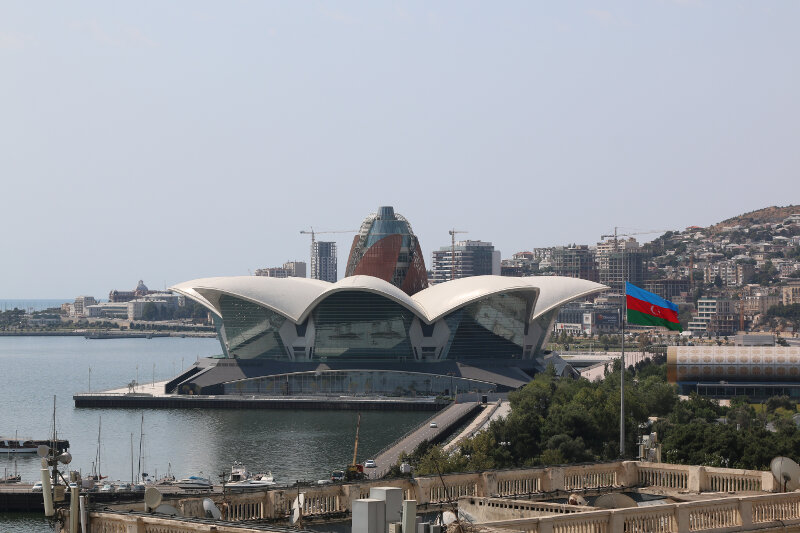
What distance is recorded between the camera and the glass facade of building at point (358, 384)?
10569cm

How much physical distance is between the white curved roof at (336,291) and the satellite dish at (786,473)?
86506 mm

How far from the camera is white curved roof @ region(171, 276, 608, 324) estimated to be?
10862 cm

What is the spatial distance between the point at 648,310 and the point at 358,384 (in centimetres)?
7216

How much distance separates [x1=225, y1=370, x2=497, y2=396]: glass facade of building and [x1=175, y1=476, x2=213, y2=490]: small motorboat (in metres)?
45.5

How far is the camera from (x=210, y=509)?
17328mm

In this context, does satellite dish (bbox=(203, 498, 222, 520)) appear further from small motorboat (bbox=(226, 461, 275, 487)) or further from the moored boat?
the moored boat

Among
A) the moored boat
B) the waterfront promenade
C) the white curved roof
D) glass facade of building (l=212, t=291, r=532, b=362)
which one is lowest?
the moored boat

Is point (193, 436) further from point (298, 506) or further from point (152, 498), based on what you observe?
point (152, 498)

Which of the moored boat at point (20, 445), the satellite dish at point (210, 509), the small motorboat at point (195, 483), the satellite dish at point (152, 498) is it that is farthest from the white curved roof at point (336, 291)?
the satellite dish at point (152, 498)

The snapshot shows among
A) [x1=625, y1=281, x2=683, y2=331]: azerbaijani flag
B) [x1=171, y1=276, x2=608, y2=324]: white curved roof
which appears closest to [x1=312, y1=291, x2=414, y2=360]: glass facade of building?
[x1=171, y1=276, x2=608, y2=324]: white curved roof

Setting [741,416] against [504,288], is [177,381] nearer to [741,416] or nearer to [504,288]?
[504,288]

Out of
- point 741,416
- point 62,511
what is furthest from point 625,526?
point 741,416

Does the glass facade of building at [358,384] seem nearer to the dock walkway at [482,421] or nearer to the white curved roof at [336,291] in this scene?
the white curved roof at [336,291]

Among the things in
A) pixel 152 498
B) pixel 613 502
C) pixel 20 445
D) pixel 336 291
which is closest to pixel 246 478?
pixel 20 445
